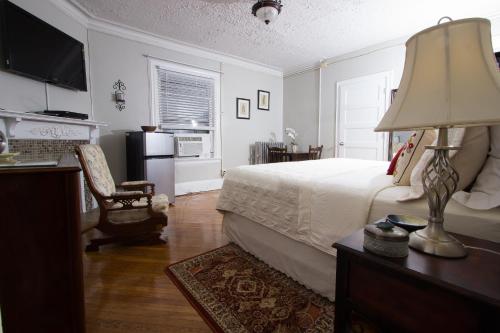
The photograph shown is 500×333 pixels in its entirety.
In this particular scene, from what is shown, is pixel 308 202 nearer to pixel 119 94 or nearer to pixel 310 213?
pixel 310 213

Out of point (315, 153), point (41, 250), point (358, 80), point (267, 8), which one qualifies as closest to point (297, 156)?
point (315, 153)

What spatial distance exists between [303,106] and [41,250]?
16.6 feet

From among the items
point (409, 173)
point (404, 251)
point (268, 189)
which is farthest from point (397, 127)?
point (268, 189)

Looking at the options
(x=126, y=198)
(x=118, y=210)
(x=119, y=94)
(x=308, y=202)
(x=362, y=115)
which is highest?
(x=119, y=94)

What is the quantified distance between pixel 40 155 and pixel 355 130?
4692 millimetres

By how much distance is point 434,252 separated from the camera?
2.33 ft

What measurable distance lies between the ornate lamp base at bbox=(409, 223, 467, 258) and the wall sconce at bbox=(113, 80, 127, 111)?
3.84m

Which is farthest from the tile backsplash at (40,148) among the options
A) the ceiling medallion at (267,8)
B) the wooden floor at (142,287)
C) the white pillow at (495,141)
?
the white pillow at (495,141)

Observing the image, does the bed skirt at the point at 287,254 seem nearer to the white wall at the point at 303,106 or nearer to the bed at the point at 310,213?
the bed at the point at 310,213

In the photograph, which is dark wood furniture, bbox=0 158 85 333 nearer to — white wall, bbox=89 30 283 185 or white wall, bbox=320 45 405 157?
Result: white wall, bbox=89 30 283 185

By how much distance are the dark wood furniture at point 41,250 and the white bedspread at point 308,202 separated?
1.12 metres

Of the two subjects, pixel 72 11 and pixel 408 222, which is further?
pixel 72 11

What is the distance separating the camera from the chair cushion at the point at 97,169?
80.4 inches

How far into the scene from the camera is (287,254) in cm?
160
